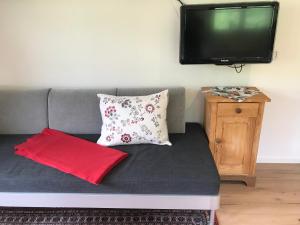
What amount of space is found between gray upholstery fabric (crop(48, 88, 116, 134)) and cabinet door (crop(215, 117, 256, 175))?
0.96 meters

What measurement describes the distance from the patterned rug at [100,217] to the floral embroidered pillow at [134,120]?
0.51 metres

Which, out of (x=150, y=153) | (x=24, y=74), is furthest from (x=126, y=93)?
(x=24, y=74)

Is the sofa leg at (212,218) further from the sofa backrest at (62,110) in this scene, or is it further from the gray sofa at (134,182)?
the sofa backrest at (62,110)

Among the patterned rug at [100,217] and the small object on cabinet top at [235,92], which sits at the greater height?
the small object on cabinet top at [235,92]

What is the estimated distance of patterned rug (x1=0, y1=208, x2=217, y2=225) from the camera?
188 centimetres

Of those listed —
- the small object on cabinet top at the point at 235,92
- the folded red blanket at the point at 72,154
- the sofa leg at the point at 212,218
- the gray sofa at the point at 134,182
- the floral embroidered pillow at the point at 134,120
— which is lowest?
the sofa leg at the point at 212,218

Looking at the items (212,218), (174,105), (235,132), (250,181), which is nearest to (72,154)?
(174,105)

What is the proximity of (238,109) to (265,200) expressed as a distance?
0.76m

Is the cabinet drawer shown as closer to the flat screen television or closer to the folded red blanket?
the flat screen television

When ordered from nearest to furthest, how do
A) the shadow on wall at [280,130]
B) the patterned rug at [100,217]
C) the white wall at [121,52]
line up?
1. the patterned rug at [100,217]
2. the white wall at [121,52]
3. the shadow on wall at [280,130]

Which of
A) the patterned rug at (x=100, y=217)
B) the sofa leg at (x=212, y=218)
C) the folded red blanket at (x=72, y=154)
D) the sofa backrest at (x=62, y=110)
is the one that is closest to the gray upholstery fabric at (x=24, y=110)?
the sofa backrest at (x=62, y=110)

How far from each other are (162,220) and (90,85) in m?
1.30

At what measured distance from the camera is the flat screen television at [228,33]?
199 cm

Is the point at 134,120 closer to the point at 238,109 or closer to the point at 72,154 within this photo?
the point at 72,154
